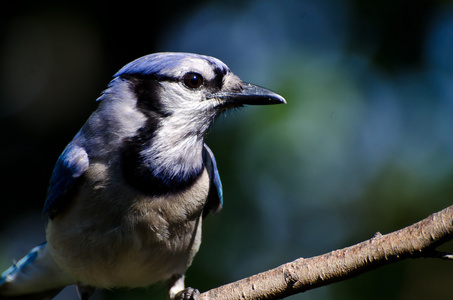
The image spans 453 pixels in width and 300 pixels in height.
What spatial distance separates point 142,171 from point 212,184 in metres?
0.81

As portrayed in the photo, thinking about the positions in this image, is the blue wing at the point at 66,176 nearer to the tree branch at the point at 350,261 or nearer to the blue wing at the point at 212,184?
the blue wing at the point at 212,184

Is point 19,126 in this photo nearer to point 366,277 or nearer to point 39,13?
point 39,13

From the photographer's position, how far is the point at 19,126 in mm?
5988

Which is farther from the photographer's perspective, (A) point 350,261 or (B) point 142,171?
(B) point 142,171

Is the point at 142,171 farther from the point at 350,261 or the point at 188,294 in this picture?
the point at 350,261

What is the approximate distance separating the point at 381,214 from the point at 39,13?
14.7 feet

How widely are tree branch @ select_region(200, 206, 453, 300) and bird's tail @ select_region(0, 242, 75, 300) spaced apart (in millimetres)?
1986

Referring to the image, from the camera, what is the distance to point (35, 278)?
438cm

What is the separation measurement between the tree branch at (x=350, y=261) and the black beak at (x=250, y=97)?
1.24 metres

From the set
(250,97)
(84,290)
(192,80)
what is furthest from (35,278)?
(250,97)

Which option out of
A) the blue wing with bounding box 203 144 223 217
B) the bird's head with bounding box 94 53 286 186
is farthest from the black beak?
the blue wing with bounding box 203 144 223 217

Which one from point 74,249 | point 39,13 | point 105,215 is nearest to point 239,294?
point 105,215

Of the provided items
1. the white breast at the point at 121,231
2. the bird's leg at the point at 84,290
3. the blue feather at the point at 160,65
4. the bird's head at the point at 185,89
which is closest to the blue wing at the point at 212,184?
the white breast at the point at 121,231

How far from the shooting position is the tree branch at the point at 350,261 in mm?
2219
